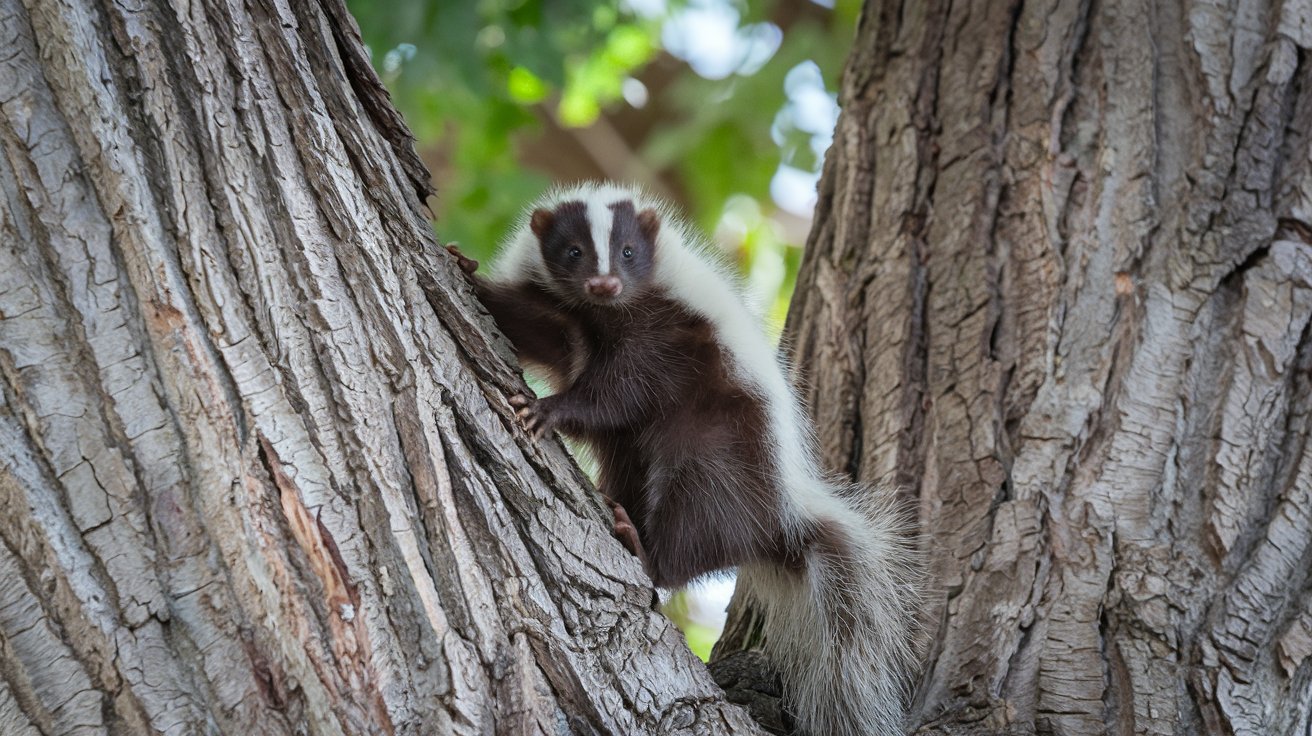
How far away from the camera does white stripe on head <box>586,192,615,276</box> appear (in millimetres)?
4086

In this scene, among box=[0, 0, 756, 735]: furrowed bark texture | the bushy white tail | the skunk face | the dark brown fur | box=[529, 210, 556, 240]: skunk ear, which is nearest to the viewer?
box=[0, 0, 756, 735]: furrowed bark texture

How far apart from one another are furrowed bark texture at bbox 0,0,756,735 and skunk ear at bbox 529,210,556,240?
195 cm

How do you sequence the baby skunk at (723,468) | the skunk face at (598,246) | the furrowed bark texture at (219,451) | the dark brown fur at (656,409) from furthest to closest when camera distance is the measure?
the skunk face at (598,246) < the dark brown fur at (656,409) < the baby skunk at (723,468) < the furrowed bark texture at (219,451)

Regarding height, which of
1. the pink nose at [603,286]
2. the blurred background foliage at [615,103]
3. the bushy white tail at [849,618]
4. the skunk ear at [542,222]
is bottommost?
the bushy white tail at [849,618]

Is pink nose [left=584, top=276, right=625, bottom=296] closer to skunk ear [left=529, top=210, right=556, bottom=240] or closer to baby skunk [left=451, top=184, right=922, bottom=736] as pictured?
baby skunk [left=451, top=184, right=922, bottom=736]

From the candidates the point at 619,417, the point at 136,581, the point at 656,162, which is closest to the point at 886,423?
the point at 619,417

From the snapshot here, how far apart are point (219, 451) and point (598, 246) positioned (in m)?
2.19

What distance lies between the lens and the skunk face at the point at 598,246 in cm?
406

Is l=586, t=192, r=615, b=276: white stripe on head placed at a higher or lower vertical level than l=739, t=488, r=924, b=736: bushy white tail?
higher

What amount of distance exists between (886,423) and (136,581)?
2.37 m

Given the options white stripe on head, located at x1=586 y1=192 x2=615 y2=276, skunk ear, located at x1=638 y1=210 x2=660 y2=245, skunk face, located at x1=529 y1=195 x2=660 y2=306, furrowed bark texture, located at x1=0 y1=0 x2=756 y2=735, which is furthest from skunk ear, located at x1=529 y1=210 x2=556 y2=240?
furrowed bark texture, located at x1=0 y1=0 x2=756 y2=735

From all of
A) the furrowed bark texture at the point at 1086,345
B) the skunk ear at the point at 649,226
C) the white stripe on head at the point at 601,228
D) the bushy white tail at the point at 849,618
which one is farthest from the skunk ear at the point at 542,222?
the bushy white tail at the point at 849,618

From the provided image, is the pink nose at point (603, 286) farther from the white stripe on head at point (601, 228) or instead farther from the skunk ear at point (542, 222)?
the skunk ear at point (542, 222)

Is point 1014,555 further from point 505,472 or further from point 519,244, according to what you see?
point 519,244
